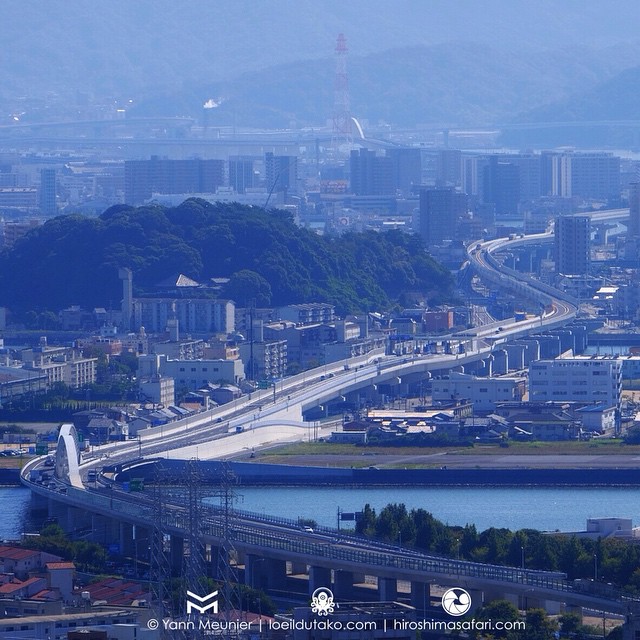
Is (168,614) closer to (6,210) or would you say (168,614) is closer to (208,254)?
(208,254)

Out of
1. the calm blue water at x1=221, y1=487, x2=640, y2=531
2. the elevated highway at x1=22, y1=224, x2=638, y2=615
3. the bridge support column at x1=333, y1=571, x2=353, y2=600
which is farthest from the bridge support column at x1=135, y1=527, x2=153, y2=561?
the bridge support column at x1=333, y1=571, x2=353, y2=600

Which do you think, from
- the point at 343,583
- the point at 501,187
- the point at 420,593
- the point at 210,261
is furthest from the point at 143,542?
the point at 501,187

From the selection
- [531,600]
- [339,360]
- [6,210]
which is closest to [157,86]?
[6,210]

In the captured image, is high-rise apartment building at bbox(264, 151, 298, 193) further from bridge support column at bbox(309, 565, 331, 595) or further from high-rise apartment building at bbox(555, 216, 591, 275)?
bridge support column at bbox(309, 565, 331, 595)

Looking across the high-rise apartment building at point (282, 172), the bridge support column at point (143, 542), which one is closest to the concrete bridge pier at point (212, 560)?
the bridge support column at point (143, 542)

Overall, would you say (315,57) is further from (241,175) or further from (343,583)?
(343,583)

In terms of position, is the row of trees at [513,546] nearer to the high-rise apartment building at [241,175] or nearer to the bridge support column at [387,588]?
the bridge support column at [387,588]
